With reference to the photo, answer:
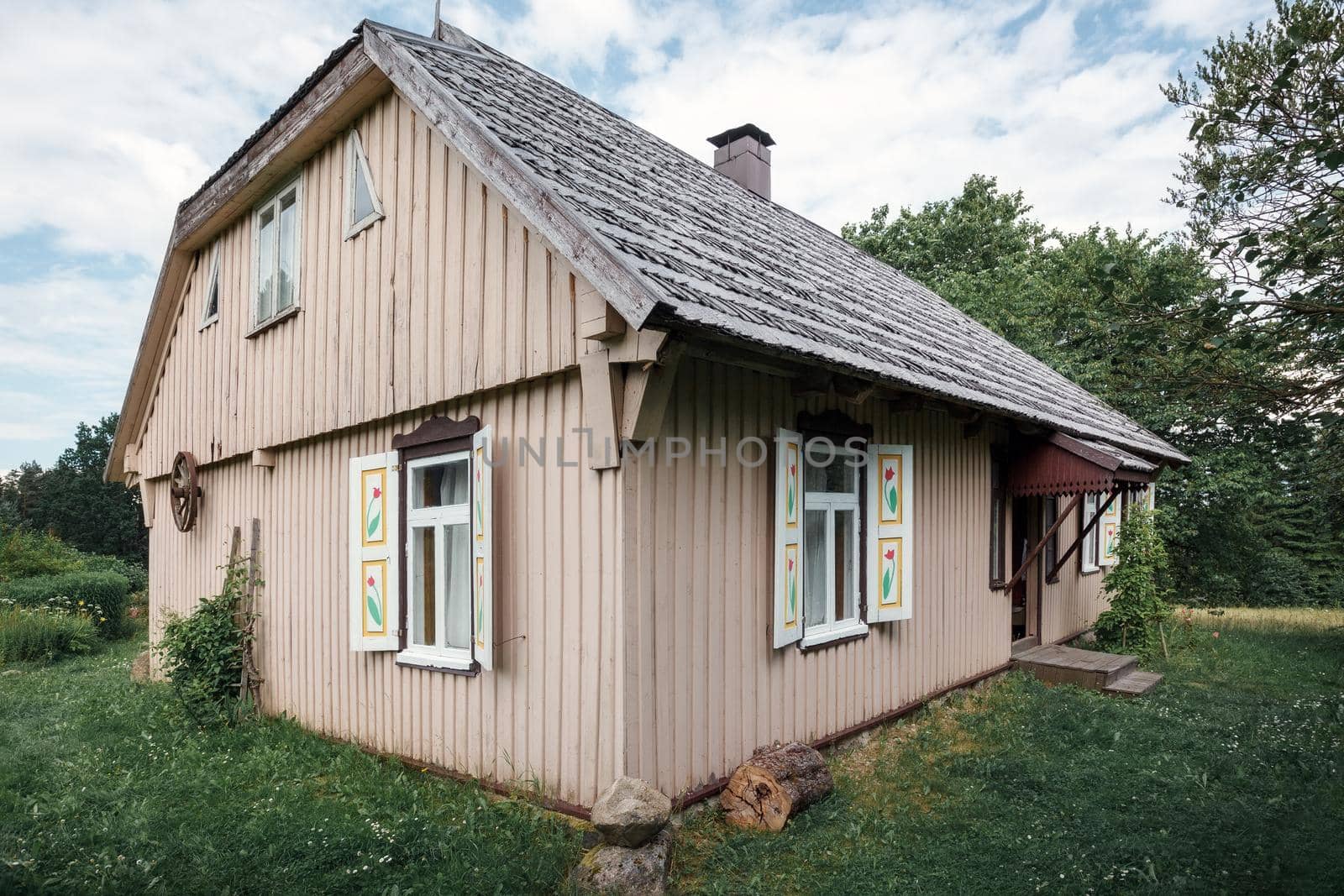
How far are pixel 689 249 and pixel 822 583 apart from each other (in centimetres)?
257


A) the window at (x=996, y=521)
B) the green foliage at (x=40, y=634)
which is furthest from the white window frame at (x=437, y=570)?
the green foliage at (x=40, y=634)

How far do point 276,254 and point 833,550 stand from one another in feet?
19.0

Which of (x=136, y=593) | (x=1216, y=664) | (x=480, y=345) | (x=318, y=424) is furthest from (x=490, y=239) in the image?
(x=136, y=593)

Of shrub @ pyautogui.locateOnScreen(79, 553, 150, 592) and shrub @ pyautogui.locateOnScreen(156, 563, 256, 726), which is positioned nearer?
shrub @ pyautogui.locateOnScreen(156, 563, 256, 726)

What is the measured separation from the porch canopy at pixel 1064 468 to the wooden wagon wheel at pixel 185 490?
8.85 m

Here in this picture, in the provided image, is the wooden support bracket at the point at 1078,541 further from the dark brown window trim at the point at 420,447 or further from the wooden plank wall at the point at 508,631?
the dark brown window trim at the point at 420,447

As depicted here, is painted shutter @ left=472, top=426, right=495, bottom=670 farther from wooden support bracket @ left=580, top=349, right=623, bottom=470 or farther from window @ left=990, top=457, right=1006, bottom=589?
window @ left=990, top=457, right=1006, bottom=589

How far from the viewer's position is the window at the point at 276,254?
23.8 ft

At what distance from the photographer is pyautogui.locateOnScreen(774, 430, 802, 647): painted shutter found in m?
5.21

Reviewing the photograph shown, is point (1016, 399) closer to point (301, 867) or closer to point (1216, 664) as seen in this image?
point (1216, 664)

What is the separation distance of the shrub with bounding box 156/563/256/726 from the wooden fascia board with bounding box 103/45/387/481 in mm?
3921

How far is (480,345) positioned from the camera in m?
5.16

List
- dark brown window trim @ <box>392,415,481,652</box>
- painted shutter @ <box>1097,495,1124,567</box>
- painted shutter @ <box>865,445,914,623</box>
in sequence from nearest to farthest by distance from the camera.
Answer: dark brown window trim @ <box>392,415,481,652</box>, painted shutter @ <box>865,445,914,623</box>, painted shutter @ <box>1097,495,1124,567</box>

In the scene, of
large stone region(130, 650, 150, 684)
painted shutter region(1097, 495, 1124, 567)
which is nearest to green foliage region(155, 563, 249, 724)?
large stone region(130, 650, 150, 684)
